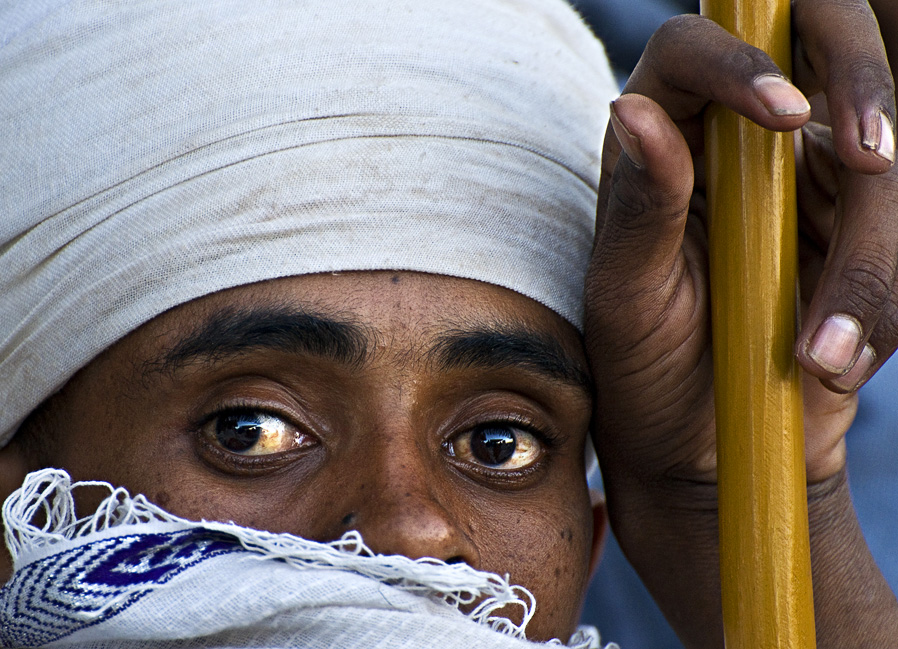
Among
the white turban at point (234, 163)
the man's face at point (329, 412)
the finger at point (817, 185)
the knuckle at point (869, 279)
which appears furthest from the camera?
the finger at point (817, 185)

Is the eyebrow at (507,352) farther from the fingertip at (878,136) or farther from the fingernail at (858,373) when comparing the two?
the fingertip at (878,136)

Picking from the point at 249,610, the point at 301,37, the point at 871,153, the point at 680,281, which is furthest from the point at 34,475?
the point at 871,153

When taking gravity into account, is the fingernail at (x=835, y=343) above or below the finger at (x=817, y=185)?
below

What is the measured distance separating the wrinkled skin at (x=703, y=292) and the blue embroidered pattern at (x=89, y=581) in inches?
31.3

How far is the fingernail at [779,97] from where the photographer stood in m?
1.32

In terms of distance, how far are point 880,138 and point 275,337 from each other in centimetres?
95

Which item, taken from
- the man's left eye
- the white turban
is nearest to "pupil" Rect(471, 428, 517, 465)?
the man's left eye

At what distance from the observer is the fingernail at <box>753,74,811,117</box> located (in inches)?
52.0

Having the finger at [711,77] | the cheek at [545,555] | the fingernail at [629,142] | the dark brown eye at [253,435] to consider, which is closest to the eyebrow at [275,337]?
the dark brown eye at [253,435]

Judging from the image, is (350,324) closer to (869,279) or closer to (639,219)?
(639,219)

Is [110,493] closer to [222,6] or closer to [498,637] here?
[498,637]

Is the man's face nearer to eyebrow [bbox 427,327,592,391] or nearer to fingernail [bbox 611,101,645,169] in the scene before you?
eyebrow [bbox 427,327,592,391]

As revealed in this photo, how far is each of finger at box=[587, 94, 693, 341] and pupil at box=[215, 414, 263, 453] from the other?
2.06ft

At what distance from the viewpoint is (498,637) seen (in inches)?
54.4
